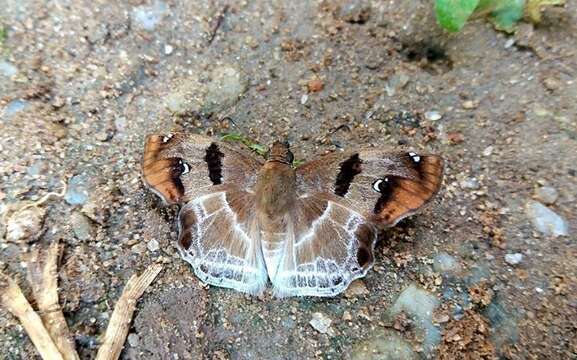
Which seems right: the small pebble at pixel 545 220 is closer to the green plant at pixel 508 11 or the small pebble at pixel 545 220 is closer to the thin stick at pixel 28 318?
the green plant at pixel 508 11

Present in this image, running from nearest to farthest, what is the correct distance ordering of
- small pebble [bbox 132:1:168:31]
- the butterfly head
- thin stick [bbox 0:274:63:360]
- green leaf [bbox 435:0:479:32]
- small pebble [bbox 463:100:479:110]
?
1. thin stick [bbox 0:274:63:360]
2. the butterfly head
3. green leaf [bbox 435:0:479:32]
4. small pebble [bbox 463:100:479:110]
5. small pebble [bbox 132:1:168:31]

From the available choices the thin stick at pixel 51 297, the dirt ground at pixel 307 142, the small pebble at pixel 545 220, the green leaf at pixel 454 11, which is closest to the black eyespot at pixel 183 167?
the dirt ground at pixel 307 142

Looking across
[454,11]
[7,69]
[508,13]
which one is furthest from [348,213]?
[7,69]

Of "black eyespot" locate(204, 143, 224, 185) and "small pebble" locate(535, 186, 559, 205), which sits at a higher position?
"black eyespot" locate(204, 143, 224, 185)

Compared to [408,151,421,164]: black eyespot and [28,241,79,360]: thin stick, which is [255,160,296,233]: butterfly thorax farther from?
[28,241,79,360]: thin stick

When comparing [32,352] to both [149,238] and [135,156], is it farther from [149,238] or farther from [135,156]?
[135,156]

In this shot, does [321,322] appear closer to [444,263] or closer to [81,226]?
[444,263]

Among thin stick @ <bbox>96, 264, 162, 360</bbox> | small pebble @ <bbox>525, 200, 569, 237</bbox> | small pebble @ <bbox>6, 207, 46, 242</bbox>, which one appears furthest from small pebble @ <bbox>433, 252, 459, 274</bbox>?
small pebble @ <bbox>6, 207, 46, 242</bbox>
